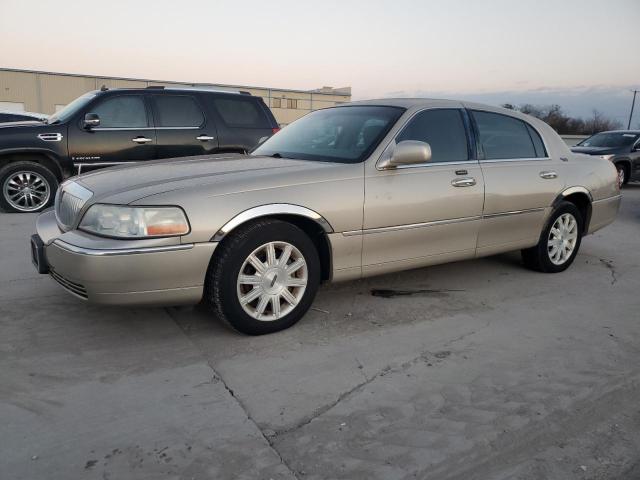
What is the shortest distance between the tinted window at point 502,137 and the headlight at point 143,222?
2721mm

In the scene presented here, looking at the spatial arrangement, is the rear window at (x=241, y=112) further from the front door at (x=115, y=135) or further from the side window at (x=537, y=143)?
the side window at (x=537, y=143)

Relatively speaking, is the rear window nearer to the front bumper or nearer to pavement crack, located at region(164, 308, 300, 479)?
pavement crack, located at region(164, 308, 300, 479)

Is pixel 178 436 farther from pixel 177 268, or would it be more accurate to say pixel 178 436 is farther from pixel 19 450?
pixel 177 268

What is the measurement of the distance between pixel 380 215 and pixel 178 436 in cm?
203

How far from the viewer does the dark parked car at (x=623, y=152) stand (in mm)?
12586

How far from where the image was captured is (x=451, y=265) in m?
5.30

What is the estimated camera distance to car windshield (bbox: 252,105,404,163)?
3916mm

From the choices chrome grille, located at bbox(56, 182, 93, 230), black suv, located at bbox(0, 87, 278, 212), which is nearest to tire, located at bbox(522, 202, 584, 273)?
black suv, located at bbox(0, 87, 278, 212)

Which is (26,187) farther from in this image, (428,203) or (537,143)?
(537,143)

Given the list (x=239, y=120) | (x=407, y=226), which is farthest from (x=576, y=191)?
(x=239, y=120)

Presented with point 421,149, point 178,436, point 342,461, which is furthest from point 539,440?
point 421,149

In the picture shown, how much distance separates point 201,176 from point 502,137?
9.19 ft

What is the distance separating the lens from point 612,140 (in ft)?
43.2

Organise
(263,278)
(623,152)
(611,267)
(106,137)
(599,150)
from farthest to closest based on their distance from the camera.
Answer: (599,150) < (623,152) < (106,137) < (611,267) < (263,278)
